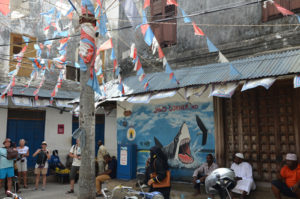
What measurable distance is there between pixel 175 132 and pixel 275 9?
4.45 m

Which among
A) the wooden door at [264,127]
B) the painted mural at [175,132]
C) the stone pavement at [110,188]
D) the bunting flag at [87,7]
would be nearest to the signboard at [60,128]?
the stone pavement at [110,188]

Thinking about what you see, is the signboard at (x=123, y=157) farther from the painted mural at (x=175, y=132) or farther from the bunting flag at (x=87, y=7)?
the bunting flag at (x=87, y=7)

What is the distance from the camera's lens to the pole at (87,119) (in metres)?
6.24

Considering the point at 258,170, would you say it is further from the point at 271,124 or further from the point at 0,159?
the point at 0,159

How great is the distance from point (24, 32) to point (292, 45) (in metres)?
11.7

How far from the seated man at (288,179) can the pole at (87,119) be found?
4.02m

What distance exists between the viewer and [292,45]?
6.97 meters

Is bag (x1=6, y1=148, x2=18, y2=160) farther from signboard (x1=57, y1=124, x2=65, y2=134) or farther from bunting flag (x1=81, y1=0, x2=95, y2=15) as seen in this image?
bunting flag (x1=81, y1=0, x2=95, y2=15)

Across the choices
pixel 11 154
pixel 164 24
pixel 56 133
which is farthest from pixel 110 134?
pixel 164 24

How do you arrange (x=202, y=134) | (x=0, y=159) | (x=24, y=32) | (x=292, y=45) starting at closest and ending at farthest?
(x=292, y=45) → (x=202, y=134) → (x=0, y=159) → (x=24, y=32)

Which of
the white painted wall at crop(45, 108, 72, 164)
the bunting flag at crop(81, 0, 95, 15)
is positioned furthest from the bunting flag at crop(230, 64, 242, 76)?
the white painted wall at crop(45, 108, 72, 164)

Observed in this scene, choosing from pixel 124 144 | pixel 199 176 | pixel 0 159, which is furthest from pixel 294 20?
pixel 0 159

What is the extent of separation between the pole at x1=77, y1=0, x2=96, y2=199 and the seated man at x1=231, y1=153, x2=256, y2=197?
340 cm

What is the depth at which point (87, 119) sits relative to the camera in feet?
21.2
